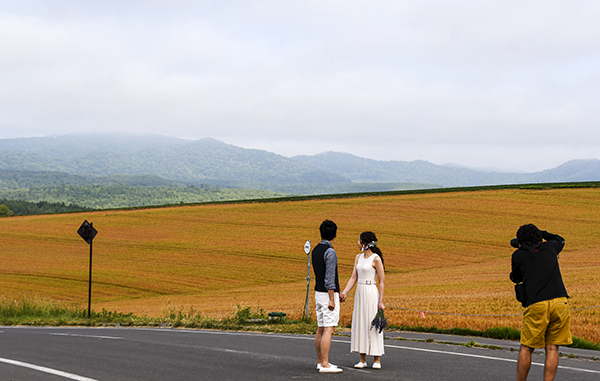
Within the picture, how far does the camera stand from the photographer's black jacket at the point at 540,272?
21.8 feet

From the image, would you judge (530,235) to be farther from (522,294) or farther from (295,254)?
(295,254)

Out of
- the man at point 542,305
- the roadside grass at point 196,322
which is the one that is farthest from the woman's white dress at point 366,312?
the roadside grass at point 196,322

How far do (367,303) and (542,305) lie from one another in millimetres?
2670

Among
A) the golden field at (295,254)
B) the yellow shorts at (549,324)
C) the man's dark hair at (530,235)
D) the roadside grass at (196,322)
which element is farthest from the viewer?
the golden field at (295,254)

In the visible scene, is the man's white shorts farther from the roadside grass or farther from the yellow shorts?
the roadside grass

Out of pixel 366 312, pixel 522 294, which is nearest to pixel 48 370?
pixel 366 312

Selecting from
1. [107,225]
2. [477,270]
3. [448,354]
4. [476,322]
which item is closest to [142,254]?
[107,225]

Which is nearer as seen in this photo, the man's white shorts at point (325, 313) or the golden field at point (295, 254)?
the man's white shorts at point (325, 313)

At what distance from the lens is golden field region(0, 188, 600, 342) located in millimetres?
22812

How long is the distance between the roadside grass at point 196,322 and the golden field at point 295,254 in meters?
0.92

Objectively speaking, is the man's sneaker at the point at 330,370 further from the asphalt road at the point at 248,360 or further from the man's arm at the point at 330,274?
the man's arm at the point at 330,274

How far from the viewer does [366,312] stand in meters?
8.50

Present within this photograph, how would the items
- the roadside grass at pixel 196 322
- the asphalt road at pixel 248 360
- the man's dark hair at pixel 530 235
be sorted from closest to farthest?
the man's dark hair at pixel 530 235 < the asphalt road at pixel 248 360 < the roadside grass at pixel 196 322

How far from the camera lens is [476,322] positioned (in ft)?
45.0
